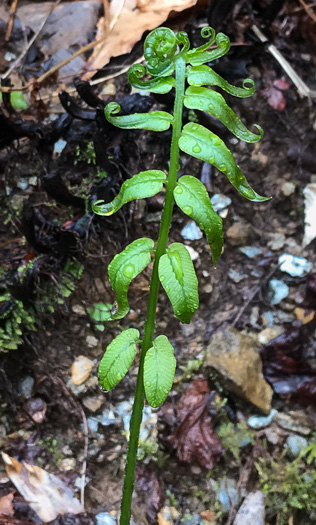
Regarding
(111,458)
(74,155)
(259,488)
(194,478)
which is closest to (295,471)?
(259,488)

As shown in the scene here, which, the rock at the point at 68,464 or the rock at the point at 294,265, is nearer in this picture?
the rock at the point at 68,464

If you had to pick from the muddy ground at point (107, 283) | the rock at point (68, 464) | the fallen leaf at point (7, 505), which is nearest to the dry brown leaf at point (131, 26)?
the muddy ground at point (107, 283)

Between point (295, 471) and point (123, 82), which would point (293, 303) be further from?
point (123, 82)

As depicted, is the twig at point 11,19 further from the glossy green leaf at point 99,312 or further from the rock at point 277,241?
the rock at point 277,241

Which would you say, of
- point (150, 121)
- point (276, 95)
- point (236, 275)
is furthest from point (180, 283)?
point (276, 95)

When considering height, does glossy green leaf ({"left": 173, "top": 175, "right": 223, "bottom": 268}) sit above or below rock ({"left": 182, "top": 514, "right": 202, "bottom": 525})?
above

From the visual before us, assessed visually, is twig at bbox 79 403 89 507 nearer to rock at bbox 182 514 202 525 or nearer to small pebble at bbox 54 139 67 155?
rock at bbox 182 514 202 525

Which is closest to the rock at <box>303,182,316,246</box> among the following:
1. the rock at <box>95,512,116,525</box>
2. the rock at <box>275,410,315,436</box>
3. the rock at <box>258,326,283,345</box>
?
the rock at <box>258,326,283,345</box>
